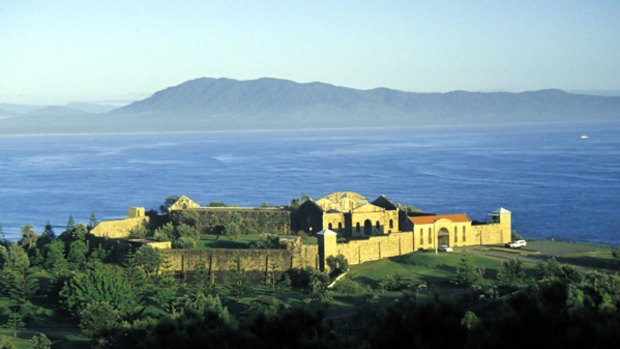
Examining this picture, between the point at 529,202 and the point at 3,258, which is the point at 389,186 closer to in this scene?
the point at 529,202

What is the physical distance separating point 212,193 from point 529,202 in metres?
27.7

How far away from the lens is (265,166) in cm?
12925

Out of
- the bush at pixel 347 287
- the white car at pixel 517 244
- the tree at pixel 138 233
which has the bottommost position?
the bush at pixel 347 287

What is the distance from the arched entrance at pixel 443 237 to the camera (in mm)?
49312

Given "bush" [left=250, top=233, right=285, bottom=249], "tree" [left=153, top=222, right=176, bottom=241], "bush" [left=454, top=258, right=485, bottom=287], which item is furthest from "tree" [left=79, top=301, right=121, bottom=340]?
"bush" [left=454, top=258, right=485, bottom=287]

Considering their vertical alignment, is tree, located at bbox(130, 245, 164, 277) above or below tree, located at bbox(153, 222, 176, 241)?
below

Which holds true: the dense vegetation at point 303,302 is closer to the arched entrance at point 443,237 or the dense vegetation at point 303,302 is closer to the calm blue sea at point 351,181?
the arched entrance at point 443,237

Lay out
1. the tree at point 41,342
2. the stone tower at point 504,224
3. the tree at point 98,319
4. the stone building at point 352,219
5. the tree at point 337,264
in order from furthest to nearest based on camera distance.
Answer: the stone tower at point 504,224 → the stone building at point 352,219 → the tree at point 337,264 → the tree at point 98,319 → the tree at point 41,342

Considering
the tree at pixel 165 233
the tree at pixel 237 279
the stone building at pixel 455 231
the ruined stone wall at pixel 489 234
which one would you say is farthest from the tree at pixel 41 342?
the ruined stone wall at pixel 489 234

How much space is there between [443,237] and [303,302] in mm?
13788

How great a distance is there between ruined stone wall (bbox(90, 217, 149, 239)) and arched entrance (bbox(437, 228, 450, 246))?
14.9m

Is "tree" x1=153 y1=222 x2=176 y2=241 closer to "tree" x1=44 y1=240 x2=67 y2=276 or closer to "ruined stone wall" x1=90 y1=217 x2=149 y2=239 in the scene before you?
"ruined stone wall" x1=90 y1=217 x2=149 y2=239

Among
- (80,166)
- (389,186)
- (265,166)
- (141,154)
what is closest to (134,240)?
(389,186)

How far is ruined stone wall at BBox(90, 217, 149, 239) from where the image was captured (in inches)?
2021
